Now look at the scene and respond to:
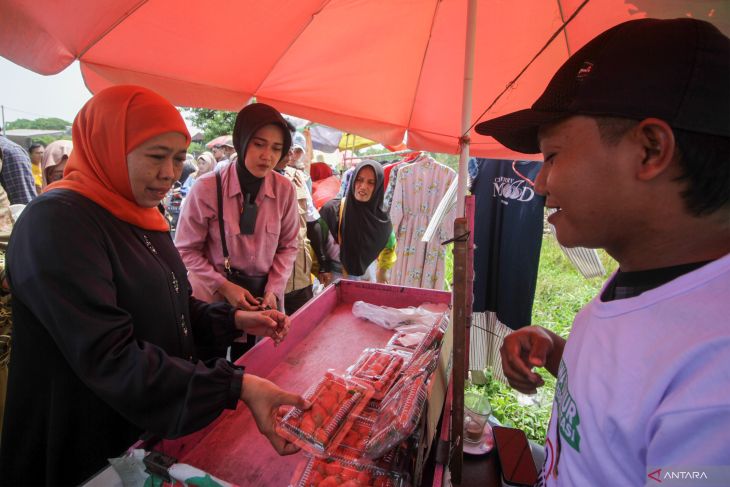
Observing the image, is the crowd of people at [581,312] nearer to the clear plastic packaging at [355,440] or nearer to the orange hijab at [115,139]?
the orange hijab at [115,139]

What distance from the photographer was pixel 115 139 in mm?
1348

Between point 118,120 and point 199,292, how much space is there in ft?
4.42

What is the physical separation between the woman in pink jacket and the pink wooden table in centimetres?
35

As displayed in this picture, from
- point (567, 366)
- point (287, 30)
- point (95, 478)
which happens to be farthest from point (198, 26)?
point (567, 366)

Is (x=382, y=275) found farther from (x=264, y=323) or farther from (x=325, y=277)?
(x=264, y=323)

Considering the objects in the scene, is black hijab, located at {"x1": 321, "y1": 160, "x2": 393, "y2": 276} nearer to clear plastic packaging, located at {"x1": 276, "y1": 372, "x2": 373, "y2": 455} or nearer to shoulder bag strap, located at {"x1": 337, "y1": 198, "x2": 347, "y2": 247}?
shoulder bag strap, located at {"x1": 337, "y1": 198, "x2": 347, "y2": 247}

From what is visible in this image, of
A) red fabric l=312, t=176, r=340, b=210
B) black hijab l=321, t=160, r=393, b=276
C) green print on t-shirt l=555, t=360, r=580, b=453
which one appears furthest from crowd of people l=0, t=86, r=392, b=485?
red fabric l=312, t=176, r=340, b=210

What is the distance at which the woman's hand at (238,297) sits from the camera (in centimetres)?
203

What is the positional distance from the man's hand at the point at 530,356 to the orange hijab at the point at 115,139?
1459 millimetres

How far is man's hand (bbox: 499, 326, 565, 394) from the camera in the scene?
1167 mm

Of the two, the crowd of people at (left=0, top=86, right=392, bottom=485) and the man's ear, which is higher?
the man's ear

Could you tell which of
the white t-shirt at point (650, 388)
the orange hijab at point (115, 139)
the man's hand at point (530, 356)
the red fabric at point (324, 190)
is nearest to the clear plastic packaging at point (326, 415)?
the man's hand at point (530, 356)

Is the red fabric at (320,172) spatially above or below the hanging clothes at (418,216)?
above

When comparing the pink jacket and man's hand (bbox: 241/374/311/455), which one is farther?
the pink jacket
